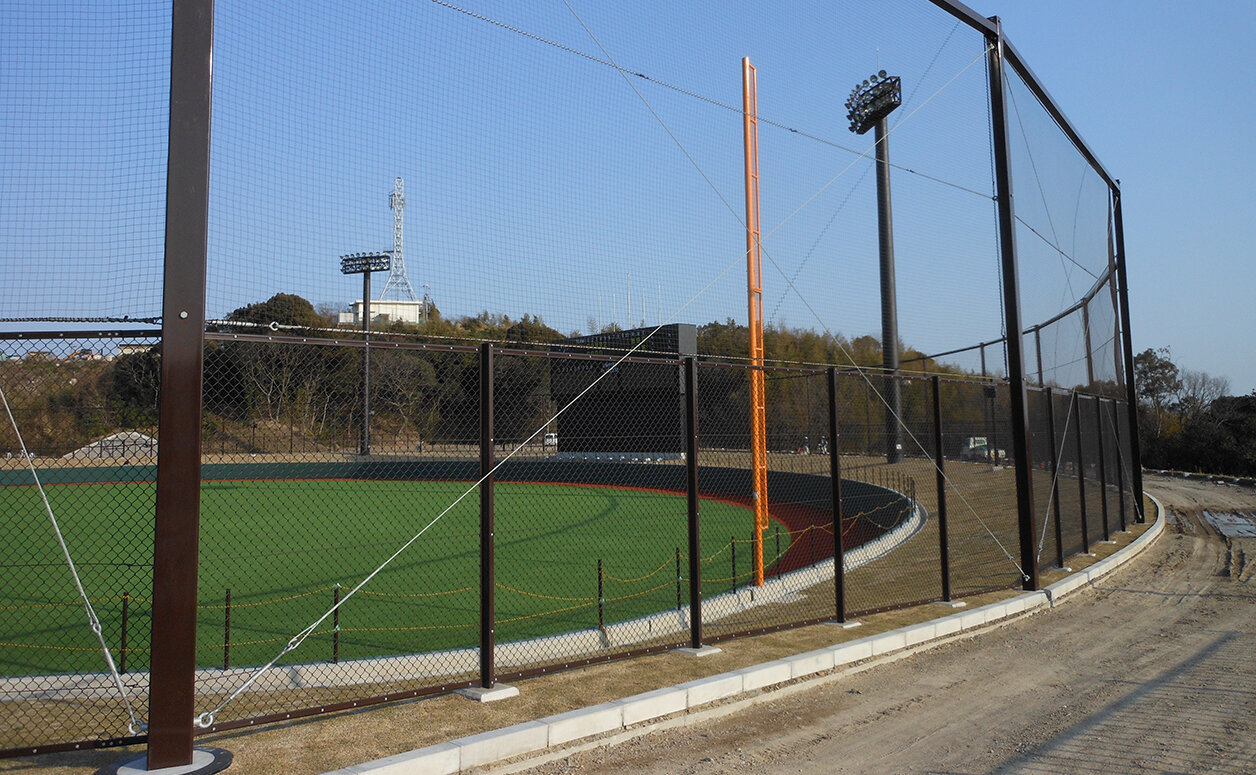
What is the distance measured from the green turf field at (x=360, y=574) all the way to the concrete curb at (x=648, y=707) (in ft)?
5.39

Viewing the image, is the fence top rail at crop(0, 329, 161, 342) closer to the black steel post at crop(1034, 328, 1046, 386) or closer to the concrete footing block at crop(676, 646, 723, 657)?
the concrete footing block at crop(676, 646, 723, 657)

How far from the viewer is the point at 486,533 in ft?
18.1

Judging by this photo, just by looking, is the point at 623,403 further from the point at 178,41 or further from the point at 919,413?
the point at 178,41

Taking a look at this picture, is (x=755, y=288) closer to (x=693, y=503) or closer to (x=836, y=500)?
(x=836, y=500)

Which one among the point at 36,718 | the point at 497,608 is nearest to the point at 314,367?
the point at 497,608

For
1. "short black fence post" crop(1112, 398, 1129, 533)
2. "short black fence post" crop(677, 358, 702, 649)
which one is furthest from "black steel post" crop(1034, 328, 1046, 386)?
"short black fence post" crop(677, 358, 702, 649)

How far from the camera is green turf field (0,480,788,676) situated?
922 cm

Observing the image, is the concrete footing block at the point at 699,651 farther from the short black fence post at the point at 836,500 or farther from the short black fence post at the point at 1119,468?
the short black fence post at the point at 1119,468

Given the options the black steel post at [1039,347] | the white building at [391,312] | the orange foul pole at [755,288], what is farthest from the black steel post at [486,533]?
the black steel post at [1039,347]

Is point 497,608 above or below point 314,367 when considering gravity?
below

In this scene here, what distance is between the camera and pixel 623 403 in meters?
29.3

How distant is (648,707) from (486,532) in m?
1.58

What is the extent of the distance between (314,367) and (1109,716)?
12.9 metres

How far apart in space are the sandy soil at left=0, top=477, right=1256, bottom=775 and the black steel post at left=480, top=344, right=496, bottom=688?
340 mm
